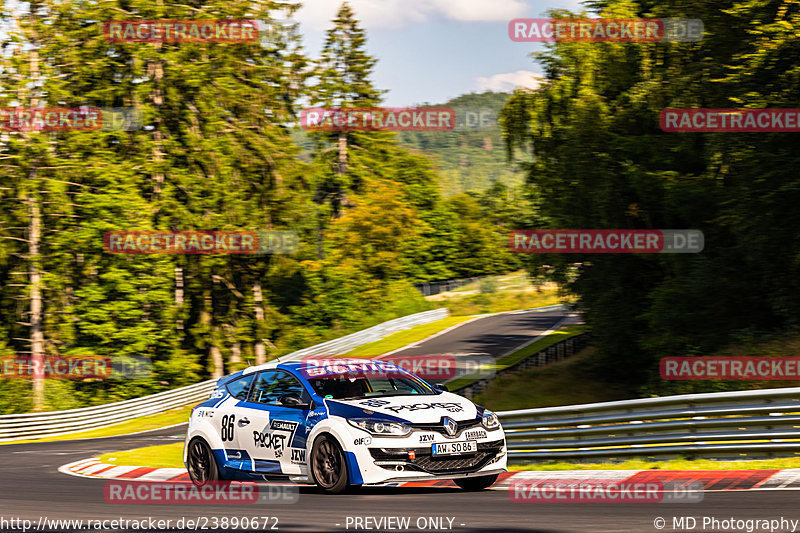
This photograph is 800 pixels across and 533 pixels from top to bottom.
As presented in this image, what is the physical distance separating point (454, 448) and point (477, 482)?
34.1 inches

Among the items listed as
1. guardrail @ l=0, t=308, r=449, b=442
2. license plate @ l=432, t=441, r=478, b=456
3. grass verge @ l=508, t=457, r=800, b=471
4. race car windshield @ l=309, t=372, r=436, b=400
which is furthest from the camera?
guardrail @ l=0, t=308, r=449, b=442

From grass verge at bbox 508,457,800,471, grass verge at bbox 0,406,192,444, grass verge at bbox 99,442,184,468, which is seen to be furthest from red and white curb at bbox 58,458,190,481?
grass verge at bbox 0,406,192,444

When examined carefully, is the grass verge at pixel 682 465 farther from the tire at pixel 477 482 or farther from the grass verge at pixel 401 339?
the grass verge at pixel 401 339

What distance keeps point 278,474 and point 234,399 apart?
4.45 ft

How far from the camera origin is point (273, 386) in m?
10.6

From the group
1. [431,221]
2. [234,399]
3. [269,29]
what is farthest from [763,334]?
[431,221]

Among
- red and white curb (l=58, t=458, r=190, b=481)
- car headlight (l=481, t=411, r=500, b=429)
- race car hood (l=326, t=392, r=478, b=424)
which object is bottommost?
red and white curb (l=58, t=458, r=190, b=481)

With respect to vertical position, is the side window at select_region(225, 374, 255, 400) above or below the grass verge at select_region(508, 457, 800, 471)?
above

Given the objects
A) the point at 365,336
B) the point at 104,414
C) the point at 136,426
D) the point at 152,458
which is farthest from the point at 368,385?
the point at 365,336

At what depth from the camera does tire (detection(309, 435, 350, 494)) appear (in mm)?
9281

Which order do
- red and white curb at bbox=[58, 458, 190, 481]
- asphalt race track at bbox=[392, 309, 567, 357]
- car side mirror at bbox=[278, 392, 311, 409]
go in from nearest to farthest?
car side mirror at bbox=[278, 392, 311, 409]
red and white curb at bbox=[58, 458, 190, 481]
asphalt race track at bbox=[392, 309, 567, 357]

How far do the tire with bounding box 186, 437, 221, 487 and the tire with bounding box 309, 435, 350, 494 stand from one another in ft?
6.16

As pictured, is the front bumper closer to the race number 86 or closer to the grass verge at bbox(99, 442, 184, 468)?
the race number 86

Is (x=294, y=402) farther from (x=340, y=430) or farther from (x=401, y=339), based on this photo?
(x=401, y=339)
